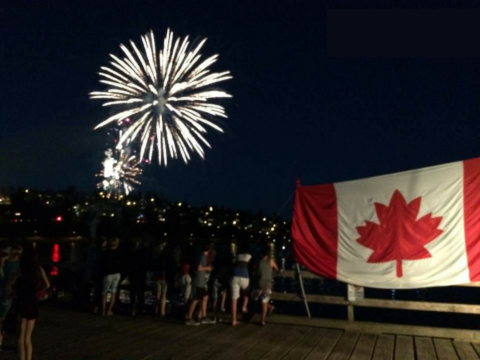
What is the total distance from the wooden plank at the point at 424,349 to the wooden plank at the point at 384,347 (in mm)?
401

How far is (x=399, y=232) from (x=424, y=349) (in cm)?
209

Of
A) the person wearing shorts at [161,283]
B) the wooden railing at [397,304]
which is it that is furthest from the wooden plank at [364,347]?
the person wearing shorts at [161,283]

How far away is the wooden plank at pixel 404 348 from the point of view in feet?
26.2

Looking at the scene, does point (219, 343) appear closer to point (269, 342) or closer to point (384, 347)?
point (269, 342)

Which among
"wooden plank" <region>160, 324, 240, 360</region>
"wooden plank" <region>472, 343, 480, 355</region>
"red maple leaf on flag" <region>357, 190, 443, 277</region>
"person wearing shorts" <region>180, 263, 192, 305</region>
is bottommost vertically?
"wooden plank" <region>160, 324, 240, 360</region>

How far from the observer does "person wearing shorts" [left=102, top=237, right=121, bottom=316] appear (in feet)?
35.8

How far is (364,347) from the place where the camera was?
339 inches

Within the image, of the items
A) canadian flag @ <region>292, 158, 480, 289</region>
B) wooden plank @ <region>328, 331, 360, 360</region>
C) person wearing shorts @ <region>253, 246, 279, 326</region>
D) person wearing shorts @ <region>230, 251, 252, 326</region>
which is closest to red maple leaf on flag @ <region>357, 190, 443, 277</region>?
canadian flag @ <region>292, 158, 480, 289</region>

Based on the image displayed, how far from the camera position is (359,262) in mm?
9812

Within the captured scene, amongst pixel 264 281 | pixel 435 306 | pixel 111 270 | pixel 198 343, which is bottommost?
→ pixel 198 343

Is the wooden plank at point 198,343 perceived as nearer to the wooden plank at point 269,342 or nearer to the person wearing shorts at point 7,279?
the wooden plank at point 269,342

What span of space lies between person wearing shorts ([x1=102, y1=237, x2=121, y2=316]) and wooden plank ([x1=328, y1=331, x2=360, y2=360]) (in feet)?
15.9

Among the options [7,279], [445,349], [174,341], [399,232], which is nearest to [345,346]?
[445,349]

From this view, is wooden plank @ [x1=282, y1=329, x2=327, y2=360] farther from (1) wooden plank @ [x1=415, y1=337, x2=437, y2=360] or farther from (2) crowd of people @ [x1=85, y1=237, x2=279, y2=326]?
(1) wooden plank @ [x1=415, y1=337, x2=437, y2=360]
